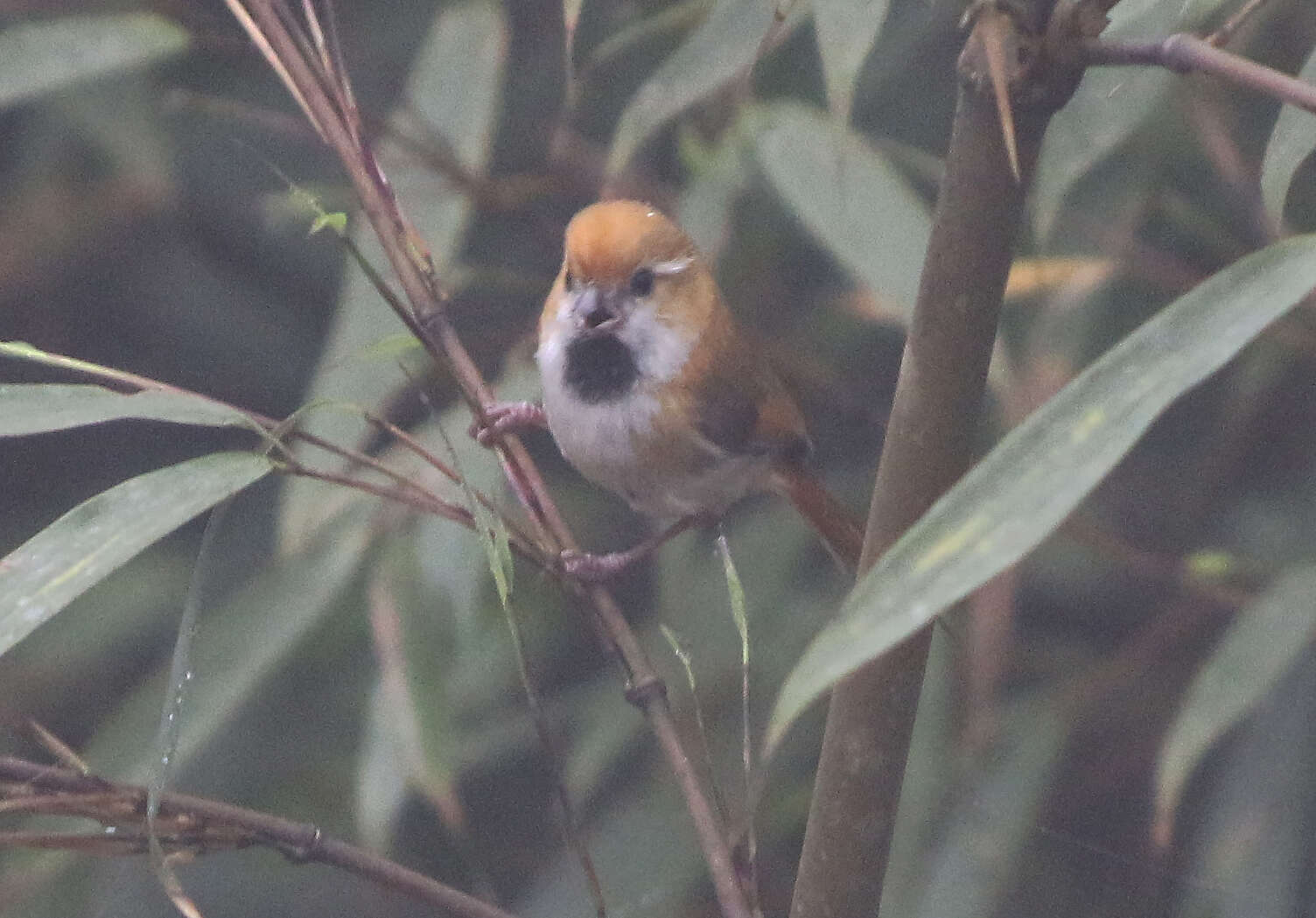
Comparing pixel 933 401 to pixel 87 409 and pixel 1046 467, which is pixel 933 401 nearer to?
pixel 1046 467

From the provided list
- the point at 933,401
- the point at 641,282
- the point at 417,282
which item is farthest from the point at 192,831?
the point at 641,282

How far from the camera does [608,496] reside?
2344mm

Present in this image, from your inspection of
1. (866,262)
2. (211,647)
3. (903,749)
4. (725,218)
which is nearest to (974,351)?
(903,749)

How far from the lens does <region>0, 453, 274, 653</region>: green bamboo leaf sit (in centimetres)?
75

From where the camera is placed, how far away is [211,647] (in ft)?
5.61

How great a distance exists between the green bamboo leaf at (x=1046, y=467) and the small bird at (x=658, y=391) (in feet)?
2.55

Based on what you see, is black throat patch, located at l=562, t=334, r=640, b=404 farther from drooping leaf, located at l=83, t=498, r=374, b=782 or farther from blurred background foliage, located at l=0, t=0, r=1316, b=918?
drooping leaf, located at l=83, t=498, r=374, b=782

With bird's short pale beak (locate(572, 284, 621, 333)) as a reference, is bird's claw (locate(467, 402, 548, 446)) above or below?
below

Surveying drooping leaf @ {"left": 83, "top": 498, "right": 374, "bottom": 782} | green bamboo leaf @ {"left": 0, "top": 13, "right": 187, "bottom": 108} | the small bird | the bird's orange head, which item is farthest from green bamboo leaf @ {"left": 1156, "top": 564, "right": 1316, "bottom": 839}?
green bamboo leaf @ {"left": 0, "top": 13, "right": 187, "bottom": 108}

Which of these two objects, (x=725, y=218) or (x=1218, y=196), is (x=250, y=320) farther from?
(x=1218, y=196)

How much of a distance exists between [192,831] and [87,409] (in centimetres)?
24

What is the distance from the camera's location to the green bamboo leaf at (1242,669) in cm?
145

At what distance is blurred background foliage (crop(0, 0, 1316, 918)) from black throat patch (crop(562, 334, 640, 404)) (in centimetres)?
12

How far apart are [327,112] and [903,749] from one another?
0.52 m
